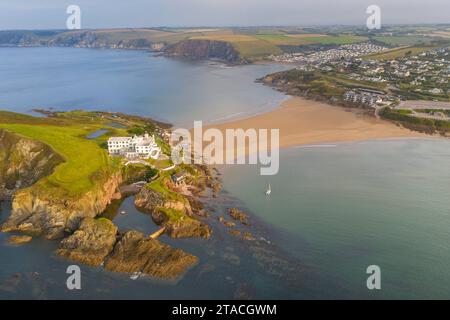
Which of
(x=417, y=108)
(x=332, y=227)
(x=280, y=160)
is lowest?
(x=332, y=227)

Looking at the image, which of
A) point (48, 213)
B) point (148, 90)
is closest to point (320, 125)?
point (48, 213)

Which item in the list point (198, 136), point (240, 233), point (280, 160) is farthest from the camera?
point (198, 136)

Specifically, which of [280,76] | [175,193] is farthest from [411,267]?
[280,76]

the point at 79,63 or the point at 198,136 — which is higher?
the point at 79,63

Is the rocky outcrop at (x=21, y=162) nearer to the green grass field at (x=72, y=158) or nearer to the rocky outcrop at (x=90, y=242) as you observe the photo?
the green grass field at (x=72, y=158)

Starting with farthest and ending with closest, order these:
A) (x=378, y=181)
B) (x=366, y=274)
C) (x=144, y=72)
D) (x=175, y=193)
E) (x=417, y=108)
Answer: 1. (x=144, y=72)
2. (x=417, y=108)
3. (x=378, y=181)
4. (x=175, y=193)
5. (x=366, y=274)

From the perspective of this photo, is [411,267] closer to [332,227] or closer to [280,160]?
[332,227]
